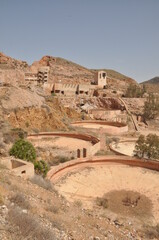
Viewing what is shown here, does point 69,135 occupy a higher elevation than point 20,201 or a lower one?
lower

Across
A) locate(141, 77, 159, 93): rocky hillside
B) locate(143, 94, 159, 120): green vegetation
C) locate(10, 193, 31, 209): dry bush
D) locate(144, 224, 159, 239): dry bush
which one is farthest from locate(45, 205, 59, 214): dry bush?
locate(141, 77, 159, 93): rocky hillside

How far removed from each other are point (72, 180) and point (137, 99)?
36.8m

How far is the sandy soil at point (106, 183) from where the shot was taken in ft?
32.5

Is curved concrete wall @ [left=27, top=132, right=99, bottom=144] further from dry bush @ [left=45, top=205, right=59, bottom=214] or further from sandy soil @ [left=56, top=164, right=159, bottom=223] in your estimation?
dry bush @ [left=45, top=205, right=59, bottom=214]

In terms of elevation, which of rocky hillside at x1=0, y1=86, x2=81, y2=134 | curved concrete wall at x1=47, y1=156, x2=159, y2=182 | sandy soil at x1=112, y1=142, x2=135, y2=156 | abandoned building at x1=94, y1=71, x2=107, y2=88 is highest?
abandoned building at x1=94, y1=71, x2=107, y2=88

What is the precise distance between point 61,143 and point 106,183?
7.46 meters

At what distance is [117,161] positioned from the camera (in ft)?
45.0

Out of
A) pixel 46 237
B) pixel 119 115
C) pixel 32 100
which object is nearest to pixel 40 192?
pixel 46 237

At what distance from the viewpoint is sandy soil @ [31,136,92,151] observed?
17227mm

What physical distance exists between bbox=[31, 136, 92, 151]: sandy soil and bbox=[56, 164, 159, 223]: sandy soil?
4.49 m

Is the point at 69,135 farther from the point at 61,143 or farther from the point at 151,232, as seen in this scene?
the point at 151,232

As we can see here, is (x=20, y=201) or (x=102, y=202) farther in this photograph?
(x=102, y=202)

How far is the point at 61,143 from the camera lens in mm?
18172

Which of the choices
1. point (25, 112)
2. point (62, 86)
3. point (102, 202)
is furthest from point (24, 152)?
point (62, 86)
